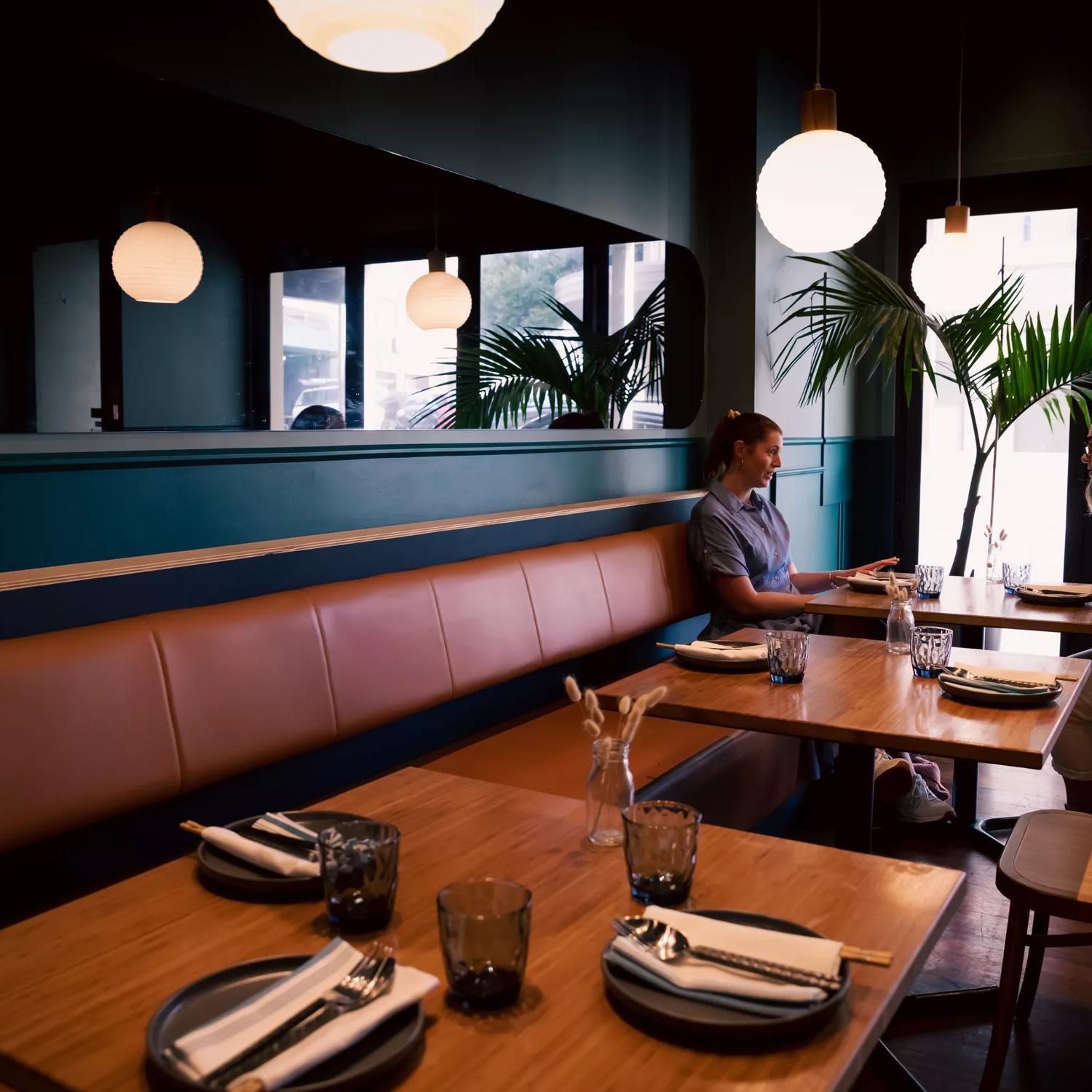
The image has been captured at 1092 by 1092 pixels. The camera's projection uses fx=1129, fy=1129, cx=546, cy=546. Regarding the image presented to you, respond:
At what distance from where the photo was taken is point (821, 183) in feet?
8.54

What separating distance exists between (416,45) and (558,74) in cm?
236

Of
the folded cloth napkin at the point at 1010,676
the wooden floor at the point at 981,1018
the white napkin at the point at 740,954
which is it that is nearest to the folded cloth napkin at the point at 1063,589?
the wooden floor at the point at 981,1018

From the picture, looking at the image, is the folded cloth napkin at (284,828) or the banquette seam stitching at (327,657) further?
the banquette seam stitching at (327,657)

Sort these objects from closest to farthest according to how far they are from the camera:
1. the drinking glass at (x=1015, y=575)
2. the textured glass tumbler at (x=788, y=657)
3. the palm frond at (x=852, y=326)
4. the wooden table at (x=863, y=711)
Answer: the wooden table at (x=863, y=711)
the textured glass tumbler at (x=788, y=657)
the drinking glass at (x=1015, y=575)
the palm frond at (x=852, y=326)

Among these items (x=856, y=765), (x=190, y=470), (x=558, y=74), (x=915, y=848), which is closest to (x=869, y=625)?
(x=915, y=848)

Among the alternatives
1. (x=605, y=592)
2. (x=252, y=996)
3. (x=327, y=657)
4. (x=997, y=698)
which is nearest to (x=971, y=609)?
(x=605, y=592)

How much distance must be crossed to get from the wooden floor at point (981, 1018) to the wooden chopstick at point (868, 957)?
114cm

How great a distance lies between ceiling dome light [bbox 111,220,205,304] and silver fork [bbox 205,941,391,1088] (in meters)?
1.53

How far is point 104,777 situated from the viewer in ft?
6.13

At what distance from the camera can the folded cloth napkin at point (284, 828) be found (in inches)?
52.3

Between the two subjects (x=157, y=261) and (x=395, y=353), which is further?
(x=395, y=353)

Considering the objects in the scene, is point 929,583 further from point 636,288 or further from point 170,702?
point 170,702

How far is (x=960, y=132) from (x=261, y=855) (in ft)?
16.3

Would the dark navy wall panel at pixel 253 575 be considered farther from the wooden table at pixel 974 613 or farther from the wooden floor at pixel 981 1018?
the wooden floor at pixel 981 1018
